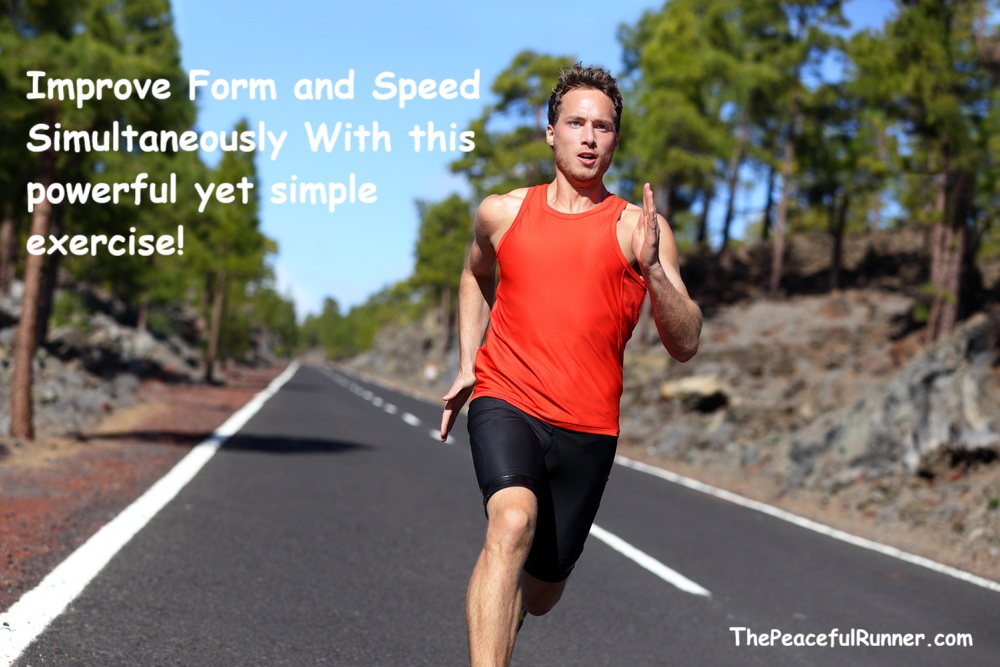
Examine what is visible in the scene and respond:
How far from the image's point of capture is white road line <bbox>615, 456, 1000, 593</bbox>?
7.95m

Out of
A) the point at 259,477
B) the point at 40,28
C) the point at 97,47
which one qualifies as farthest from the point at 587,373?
the point at 40,28

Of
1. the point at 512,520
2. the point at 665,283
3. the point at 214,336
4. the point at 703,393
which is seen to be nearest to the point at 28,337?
the point at 512,520

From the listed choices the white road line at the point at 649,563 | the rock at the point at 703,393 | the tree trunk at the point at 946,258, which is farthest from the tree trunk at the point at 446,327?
the white road line at the point at 649,563

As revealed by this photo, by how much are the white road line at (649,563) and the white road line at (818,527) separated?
2.52m

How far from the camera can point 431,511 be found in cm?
874

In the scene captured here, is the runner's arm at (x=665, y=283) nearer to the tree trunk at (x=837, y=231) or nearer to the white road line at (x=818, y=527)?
the white road line at (x=818, y=527)

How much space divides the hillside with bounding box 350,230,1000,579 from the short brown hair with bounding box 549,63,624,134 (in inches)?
274

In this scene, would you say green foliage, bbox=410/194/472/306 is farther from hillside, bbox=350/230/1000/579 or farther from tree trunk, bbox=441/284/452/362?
hillside, bbox=350/230/1000/579

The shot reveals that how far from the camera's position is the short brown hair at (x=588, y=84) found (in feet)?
10.8

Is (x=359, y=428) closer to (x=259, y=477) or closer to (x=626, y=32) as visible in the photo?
(x=259, y=477)

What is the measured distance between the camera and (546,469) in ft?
10.2

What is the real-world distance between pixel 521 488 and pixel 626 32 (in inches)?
2014

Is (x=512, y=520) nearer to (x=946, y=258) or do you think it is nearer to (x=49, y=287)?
(x=946, y=258)

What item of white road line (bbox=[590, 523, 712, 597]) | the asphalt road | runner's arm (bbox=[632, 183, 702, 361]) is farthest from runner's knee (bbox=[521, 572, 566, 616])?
white road line (bbox=[590, 523, 712, 597])
